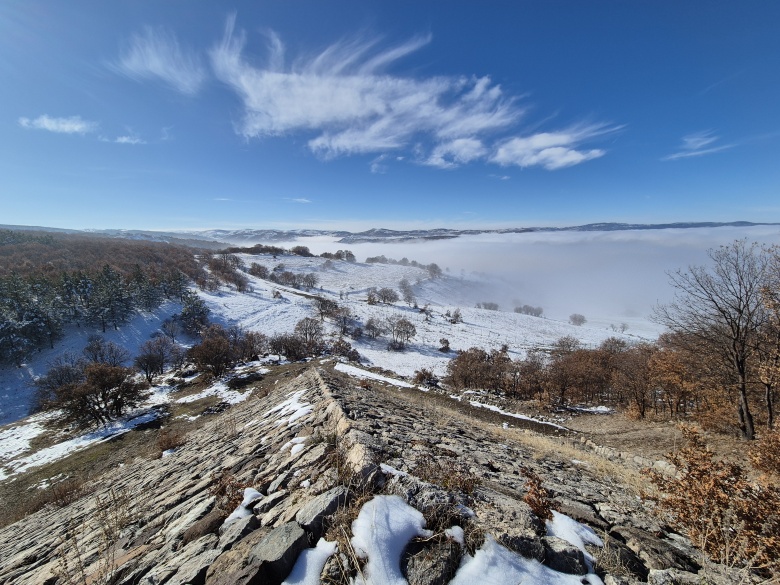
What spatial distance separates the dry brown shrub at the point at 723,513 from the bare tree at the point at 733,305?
1312cm

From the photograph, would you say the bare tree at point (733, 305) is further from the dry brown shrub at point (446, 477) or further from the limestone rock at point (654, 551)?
the dry brown shrub at point (446, 477)

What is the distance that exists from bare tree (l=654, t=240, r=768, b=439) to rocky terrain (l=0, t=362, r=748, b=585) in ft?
43.2

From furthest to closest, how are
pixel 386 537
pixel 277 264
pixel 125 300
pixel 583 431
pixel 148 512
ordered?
pixel 277 264, pixel 125 300, pixel 583 431, pixel 148 512, pixel 386 537

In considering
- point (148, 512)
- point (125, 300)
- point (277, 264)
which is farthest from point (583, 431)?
point (277, 264)

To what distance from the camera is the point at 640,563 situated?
4.02m

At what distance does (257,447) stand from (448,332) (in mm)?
100890

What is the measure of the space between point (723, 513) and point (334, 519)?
6.00 m

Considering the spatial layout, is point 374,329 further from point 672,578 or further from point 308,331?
point 672,578

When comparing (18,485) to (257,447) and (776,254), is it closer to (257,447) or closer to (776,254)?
(257,447)

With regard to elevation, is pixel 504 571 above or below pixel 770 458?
above

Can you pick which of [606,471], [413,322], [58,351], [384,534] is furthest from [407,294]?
[384,534]

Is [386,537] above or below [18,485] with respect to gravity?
above

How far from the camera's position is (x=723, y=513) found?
4.89 m

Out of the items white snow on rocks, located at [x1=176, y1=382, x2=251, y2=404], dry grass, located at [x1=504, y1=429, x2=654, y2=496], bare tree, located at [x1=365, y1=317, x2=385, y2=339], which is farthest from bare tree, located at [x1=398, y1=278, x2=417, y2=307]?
dry grass, located at [x1=504, y1=429, x2=654, y2=496]
